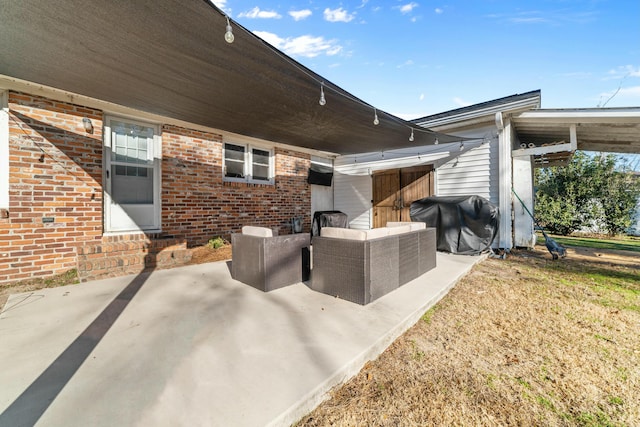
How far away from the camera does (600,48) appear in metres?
7.39

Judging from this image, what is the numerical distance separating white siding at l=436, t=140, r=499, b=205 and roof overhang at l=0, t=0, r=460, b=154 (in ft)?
8.87

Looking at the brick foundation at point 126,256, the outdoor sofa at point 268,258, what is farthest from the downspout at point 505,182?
the brick foundation at point 126,256

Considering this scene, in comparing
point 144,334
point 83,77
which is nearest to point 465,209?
point 144,334

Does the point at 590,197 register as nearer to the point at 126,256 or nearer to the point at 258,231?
the point at 258,231

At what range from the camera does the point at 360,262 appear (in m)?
2.33

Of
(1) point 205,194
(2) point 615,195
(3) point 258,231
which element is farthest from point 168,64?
(2) point 615,195

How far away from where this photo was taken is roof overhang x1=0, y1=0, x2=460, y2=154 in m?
1.71

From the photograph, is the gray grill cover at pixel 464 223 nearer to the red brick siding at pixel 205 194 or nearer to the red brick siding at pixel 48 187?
the red brick siding at pixel 205 194

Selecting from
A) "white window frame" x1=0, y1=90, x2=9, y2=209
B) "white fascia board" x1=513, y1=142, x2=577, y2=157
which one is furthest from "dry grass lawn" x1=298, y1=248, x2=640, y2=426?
"white window frame" x1=0, y1=90, x2=9, y2=209

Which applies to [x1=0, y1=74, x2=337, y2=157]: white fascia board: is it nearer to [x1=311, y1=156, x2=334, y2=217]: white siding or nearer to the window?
the window

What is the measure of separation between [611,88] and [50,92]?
20.4 metres

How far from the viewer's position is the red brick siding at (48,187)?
320cm

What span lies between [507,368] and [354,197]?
6.37 m

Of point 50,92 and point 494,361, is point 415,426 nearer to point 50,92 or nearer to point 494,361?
point 494,361
